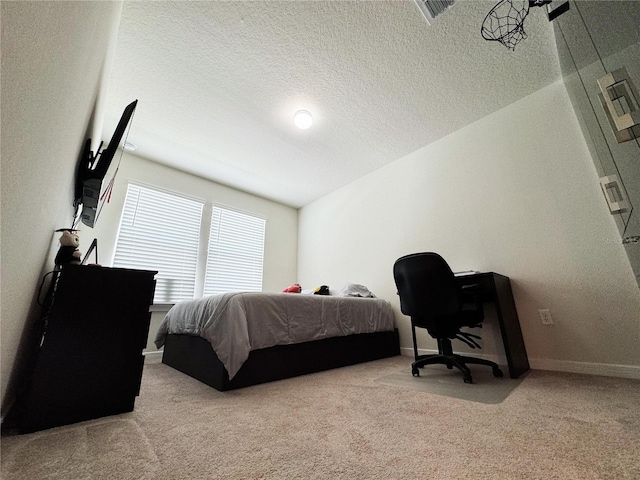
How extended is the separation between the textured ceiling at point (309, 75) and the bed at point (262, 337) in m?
1.96

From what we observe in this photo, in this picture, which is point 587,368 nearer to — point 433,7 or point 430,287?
point 430,287

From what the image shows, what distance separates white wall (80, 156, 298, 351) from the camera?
9.68 ft

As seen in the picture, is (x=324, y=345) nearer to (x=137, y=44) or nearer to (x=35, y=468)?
(x=35, y=468)

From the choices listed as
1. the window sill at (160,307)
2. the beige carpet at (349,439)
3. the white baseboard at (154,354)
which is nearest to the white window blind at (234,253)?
the window sill at (160,307)

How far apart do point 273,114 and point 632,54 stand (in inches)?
99.4

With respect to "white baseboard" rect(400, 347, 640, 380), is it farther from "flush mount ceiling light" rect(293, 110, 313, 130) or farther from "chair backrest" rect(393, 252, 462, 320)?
"flush mount ceiling light" rect(293, 110, 313, 130)

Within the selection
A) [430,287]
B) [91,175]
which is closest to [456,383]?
[430,287]

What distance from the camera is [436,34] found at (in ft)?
6.31

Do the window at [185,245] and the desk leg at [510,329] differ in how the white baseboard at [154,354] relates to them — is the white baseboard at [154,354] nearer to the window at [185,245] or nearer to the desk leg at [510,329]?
the window at [185,245]

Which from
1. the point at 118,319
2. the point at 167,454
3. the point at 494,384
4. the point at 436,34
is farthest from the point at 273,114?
the point at 494,384

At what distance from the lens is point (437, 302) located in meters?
1.87

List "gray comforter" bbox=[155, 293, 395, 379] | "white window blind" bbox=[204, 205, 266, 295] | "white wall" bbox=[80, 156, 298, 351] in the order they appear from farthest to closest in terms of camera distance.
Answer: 1. "white window blind" bbox=[204, 205, 266, 295]
2. "white wall" bbox=[80, 156, 298, 351]
3. "gray comforter" bbox=[155, 293, 395, 379]

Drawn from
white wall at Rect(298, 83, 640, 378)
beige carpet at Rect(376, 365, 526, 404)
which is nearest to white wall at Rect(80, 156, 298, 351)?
white wall at Rect(298, 83, 640, 378)

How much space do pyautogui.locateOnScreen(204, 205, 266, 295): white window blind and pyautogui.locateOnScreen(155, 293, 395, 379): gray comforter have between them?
1315 millimetres
